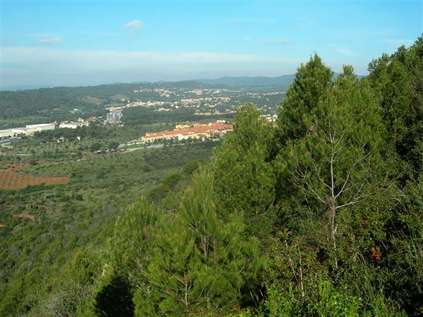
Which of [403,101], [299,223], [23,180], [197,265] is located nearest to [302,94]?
[403,101]

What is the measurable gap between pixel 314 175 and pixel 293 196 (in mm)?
1138

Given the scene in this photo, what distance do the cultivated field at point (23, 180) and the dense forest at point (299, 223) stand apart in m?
42.0

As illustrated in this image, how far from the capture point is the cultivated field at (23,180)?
54.5m

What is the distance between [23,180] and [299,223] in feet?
174

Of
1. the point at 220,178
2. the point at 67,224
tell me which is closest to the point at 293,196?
the point at 220,178

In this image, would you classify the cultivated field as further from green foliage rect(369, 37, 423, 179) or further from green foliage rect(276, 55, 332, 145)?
green foliage rect(369, 37, 423, 179)

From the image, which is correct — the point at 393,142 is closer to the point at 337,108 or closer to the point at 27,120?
the point at 337,108

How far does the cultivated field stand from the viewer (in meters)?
54.5

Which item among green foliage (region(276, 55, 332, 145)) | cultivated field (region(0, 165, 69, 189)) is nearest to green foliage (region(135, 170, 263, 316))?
green foliage (region(276, 55, 332, 145))

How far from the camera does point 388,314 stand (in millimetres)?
4969

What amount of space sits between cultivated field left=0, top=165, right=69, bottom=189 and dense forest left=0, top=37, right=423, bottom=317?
41967 mm

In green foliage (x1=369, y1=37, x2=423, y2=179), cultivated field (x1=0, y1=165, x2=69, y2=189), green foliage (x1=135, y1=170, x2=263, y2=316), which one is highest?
green foliage (x1=369, y1=37, x2=423, y2=179)

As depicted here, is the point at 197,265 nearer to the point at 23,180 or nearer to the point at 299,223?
the point at 299,223

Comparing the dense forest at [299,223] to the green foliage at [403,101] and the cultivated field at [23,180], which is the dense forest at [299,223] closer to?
the green foliage at [403,101]
